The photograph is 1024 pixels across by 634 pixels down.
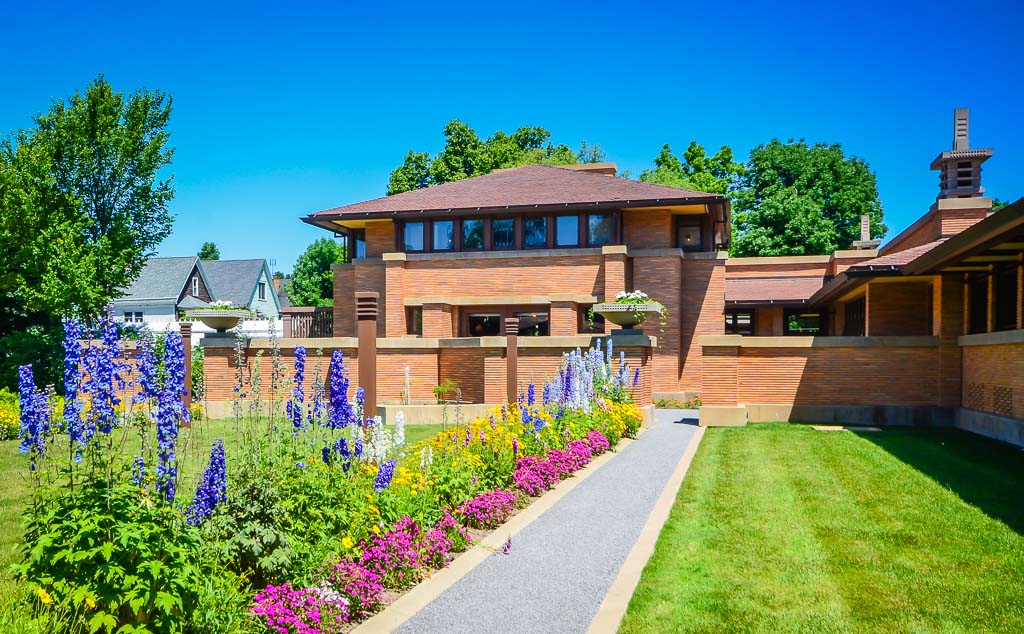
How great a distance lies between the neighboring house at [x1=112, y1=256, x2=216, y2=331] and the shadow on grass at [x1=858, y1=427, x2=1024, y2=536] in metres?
45.1

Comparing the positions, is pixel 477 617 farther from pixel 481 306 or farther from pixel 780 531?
pixel 481 306

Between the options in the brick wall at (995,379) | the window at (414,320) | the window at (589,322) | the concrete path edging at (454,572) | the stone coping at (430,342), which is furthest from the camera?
the window at (414,320)

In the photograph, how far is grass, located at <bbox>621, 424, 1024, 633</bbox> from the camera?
5941mm

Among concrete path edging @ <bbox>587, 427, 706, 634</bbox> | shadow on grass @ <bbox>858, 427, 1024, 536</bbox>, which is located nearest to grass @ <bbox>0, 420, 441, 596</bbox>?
concrete path edging @ <bbox>587, 427, 706, 634</bbox>

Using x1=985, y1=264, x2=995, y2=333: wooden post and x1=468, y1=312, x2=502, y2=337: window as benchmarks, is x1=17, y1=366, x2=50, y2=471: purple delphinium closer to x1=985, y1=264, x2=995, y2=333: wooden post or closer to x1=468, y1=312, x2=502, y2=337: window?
x1=985, y1=264, x2=995, y2=333: wooden post

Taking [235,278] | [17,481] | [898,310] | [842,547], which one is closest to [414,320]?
[898,310]

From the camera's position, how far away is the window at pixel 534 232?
28234 mm

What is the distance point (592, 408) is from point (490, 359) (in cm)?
605

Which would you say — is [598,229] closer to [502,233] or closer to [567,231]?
[567,231]

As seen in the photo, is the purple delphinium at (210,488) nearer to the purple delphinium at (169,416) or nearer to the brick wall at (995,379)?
the purple delphinium at (169,416)

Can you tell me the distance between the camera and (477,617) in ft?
19.2

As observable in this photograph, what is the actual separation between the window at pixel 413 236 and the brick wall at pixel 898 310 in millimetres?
15349

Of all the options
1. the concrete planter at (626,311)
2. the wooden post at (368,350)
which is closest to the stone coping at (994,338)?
the concrete planter at (626,311)

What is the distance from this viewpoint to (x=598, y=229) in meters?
27.6
